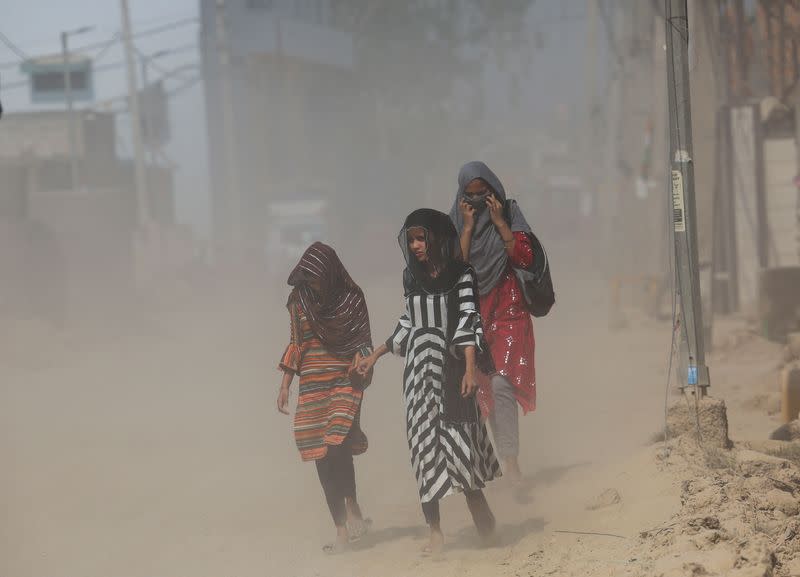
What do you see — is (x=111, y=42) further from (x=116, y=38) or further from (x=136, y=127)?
(x=136, y=127)

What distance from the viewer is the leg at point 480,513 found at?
536 cm

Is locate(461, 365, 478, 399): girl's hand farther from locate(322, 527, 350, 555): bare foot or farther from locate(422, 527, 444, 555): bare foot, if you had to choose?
locate(322, 527, 350, 555): bare foot

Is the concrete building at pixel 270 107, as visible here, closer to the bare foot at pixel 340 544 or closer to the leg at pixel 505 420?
the leg at pixel 505 420

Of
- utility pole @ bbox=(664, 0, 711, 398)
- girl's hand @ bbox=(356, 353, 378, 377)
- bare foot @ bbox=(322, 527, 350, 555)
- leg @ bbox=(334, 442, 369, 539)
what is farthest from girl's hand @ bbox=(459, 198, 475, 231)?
bare foot @ bbox=(322, 527, 350, 555)

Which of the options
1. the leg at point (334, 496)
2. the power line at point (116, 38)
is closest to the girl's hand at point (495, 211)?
the leg at point (334, 496)

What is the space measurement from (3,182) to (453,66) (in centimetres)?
3522

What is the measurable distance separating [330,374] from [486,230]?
3.70ft

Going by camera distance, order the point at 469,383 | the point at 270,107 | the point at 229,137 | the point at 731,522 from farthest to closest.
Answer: the point at 270,107 < the point at 229,137 < the point at 469,383 < the point at 731,522

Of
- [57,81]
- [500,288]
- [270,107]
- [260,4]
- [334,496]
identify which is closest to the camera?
[334,496]

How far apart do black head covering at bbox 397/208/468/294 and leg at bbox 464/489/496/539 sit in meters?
1.00

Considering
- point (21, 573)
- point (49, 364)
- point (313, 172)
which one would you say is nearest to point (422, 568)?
point (21, 573)

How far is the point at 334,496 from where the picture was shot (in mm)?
5879

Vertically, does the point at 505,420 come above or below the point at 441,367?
below

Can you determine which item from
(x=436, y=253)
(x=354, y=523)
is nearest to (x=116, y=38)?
(x=354, y=523)
